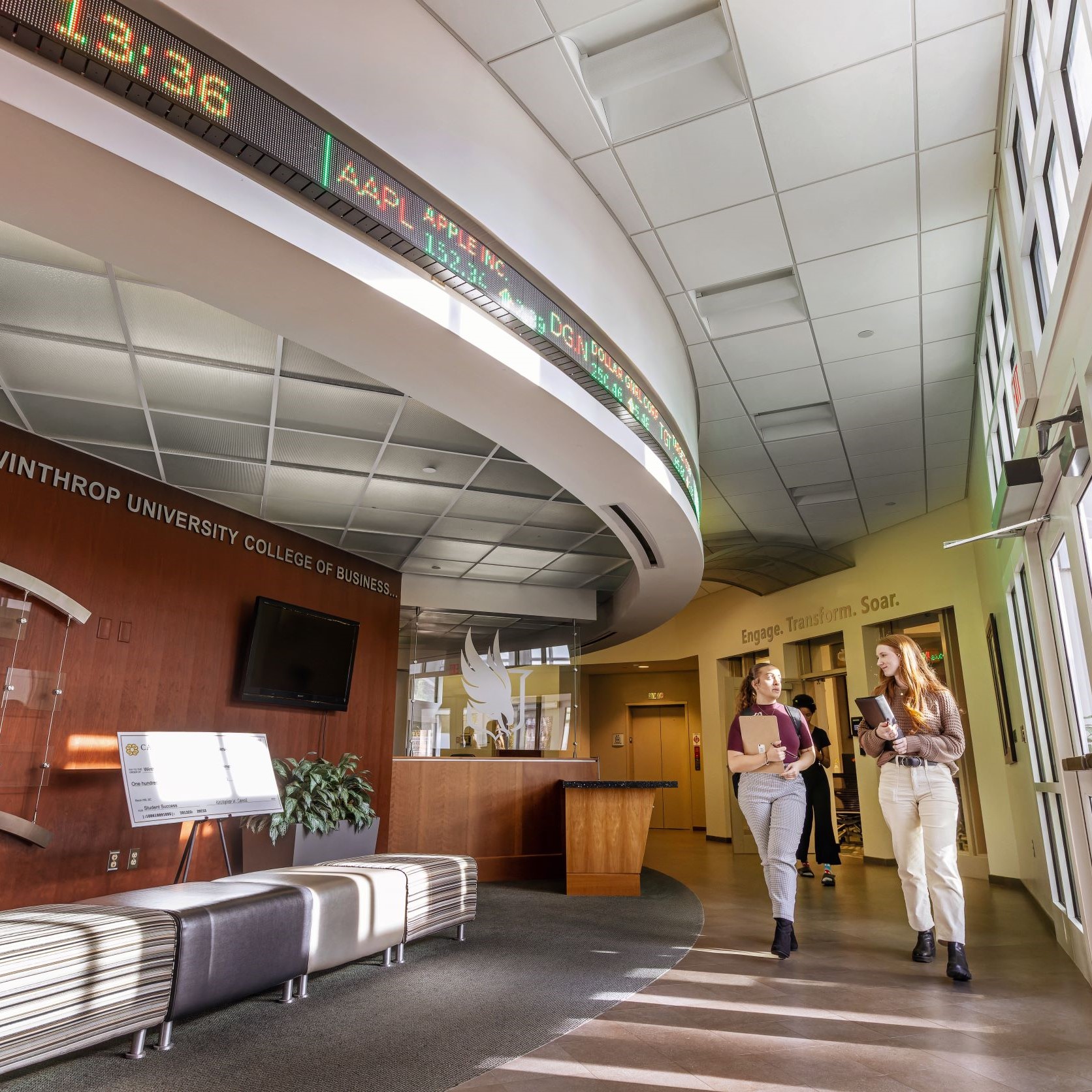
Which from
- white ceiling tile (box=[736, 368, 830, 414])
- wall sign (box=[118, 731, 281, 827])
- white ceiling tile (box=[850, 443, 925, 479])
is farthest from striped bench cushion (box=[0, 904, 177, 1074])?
white ceiling tile (box=[850, 443, 925, 479])

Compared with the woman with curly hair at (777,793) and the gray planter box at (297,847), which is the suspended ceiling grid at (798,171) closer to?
the woman with curly hair at (777,793)

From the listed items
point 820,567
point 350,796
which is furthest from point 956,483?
point 350,796

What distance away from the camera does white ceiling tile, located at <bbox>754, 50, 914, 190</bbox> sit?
3.68 metres

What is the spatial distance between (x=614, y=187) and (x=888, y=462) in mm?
4539

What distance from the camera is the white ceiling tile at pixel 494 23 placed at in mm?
3355

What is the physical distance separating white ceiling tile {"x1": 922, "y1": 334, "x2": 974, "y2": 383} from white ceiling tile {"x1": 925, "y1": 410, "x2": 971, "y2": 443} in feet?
2.22

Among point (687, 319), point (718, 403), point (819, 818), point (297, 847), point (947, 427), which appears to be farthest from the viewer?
point (819, 818)

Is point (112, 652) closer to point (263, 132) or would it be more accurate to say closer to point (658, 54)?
point (263, 132)

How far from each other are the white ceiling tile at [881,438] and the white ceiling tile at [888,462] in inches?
2.4

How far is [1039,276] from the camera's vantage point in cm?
343

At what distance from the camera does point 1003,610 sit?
571 cm

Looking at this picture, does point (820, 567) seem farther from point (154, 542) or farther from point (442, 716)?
point (154, 542)

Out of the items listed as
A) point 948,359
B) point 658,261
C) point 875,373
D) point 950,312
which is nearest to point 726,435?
point 875,373

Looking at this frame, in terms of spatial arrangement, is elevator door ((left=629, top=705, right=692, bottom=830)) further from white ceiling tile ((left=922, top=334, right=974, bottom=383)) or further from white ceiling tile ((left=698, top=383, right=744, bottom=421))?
white ceiling tile ((left=922, top=334, right=974, bottom=383))
